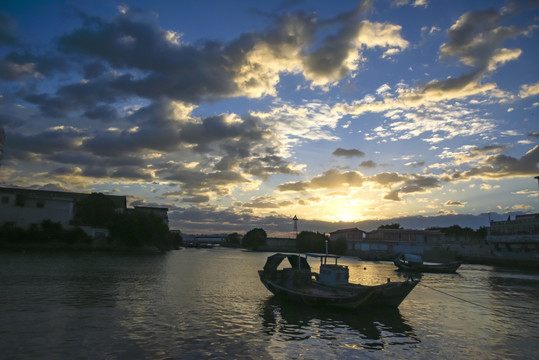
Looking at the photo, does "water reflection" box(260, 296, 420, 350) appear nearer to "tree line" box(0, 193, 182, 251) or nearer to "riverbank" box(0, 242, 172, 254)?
"riverbank" box(0, 242, 172, 254)

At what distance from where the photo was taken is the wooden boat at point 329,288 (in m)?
22.5

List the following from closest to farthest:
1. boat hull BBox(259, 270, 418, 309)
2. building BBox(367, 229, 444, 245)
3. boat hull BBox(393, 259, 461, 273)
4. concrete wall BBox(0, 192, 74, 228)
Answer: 1. boat hull BBox(259, 270, 418, 309)
2. boat hull BBox(393, 259, 461, 273)
3. concrete wall BBox(0, 192, 74, 228)
4. building BBox(367, 229, 444, 245)

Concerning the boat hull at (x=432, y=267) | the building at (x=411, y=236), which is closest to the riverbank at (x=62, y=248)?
the boat hull at (x=432, y=267)

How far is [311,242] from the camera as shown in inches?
6383

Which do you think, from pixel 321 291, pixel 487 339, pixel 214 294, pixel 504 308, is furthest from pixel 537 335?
pixel 214 294

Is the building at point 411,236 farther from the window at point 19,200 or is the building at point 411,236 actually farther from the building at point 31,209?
the window at point 19,200

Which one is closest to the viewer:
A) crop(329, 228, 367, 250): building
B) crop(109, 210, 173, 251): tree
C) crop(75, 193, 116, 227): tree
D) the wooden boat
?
the wooden boat

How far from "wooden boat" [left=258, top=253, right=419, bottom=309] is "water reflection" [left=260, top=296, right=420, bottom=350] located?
2.27 ft

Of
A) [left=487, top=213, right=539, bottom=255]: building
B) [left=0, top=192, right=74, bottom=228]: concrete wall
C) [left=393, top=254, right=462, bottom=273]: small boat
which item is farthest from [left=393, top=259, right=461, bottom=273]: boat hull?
[left=0, top=192, right=74, bottom=228]: concrete wall

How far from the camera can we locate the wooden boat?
22.5 metres

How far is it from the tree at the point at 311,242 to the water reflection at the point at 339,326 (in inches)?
5141

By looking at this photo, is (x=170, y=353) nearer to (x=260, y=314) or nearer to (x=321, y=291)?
(x=260, y=314)

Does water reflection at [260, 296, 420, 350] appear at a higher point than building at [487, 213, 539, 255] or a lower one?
lower

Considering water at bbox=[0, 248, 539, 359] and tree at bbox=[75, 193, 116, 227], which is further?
tree at bbox=[75, 193, 116, 227]
